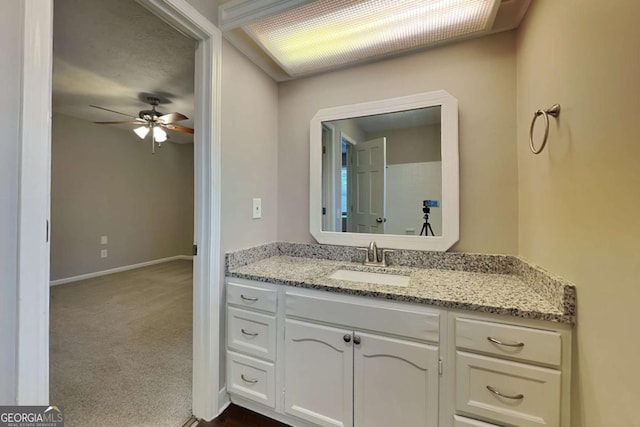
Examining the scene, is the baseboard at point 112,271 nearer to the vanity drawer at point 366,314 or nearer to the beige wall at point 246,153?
the beige wall at point 246,153

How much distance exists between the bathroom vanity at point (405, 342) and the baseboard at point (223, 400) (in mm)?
58

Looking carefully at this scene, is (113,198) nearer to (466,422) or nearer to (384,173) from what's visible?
(384,173)

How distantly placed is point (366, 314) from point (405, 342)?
19 centimetres

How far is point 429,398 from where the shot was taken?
109 centimetres

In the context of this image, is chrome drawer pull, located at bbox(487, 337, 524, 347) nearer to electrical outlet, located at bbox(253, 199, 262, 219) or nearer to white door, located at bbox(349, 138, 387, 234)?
white door, located at bbox(349, 138, 387, 234)

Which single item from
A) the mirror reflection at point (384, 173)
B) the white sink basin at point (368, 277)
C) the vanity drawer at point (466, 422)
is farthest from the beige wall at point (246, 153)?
the vanity drawer at point (466, 422)

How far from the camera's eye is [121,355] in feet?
6.57

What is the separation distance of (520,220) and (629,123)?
0.82 m

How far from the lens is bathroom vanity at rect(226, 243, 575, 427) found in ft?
3.16

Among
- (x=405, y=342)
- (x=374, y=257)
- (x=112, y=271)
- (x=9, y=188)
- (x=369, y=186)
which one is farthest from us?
(x=112, y=271)

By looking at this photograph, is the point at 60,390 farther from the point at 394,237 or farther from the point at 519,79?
the point at 519,79

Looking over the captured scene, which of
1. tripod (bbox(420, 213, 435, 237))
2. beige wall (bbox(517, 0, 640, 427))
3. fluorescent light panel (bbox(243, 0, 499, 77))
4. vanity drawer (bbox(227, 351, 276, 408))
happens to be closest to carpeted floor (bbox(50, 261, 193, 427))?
vanity drawer (bbox(227, 351, 276, 408))

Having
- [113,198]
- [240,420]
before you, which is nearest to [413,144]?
[240,420]

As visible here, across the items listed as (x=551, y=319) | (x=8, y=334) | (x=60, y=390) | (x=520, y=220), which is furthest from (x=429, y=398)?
(x=60, y=390)
